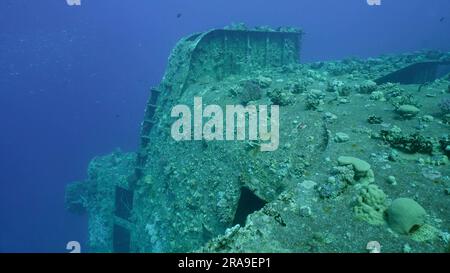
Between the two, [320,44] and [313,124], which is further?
[320,44]

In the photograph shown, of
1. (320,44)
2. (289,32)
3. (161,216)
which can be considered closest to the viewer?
(161,216)

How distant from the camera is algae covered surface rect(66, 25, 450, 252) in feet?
13.2

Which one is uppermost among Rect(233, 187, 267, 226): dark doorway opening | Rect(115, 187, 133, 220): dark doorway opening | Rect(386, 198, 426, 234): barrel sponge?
Rect(386, 198, 426, 234): barrel sponge

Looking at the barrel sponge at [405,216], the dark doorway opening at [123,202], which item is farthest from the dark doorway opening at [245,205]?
the dark doorway opening at [123,202]

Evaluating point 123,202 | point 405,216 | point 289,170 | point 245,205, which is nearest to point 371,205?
point 405,216

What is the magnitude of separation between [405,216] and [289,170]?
230 cm

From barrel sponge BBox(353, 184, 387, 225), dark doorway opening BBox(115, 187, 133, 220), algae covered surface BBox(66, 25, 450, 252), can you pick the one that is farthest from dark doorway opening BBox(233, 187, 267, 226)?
dark doorway opening BBox(115, 187, 133, 220)

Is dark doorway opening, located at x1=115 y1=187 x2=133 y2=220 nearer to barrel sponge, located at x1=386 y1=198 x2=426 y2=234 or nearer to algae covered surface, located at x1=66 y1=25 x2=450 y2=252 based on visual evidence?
algae covered surface, located at x1=66 y1=25 x2=450 y2=252

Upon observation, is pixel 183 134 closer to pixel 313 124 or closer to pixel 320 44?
pixel 313 124

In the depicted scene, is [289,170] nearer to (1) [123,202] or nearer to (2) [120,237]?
(1) [123,202]

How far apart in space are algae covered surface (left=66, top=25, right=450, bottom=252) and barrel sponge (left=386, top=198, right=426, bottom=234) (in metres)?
0.01

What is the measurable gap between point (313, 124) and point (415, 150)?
212 cm
